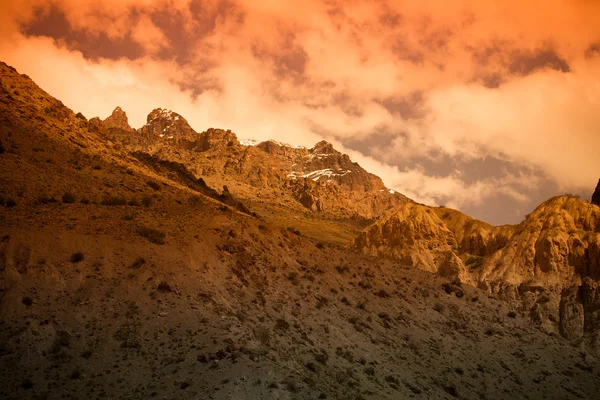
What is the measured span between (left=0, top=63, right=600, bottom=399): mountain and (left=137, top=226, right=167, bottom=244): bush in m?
0.08

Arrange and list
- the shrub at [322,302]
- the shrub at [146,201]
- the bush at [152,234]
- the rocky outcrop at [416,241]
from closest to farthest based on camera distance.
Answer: the bush at [152,234], the shrub at [322,302], the shrub at [146,201], the rocky outcrop at [416,241]

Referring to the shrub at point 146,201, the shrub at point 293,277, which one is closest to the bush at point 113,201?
the shrub at point 146,201

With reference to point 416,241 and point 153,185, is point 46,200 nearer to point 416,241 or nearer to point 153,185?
point 153,185

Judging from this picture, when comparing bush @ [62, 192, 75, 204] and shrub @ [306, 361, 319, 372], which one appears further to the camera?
bush @ [62, 192, 75, 204]

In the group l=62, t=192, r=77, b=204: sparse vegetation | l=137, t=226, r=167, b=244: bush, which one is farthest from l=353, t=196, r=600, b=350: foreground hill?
l=62, t=192, r=77, b=204: sparse vegetation

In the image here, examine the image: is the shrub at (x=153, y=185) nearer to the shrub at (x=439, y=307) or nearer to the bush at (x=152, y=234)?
the bush at (x=152, y=234)

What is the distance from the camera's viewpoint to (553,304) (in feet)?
180

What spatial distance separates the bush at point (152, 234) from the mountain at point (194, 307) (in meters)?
0.08

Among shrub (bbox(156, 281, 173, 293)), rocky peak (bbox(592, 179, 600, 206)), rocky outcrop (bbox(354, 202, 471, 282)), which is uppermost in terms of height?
rocky peak (bbox(592, 179, 600, 206))

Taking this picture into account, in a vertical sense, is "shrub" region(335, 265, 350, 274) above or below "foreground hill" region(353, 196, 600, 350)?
below

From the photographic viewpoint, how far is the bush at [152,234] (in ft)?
70.9

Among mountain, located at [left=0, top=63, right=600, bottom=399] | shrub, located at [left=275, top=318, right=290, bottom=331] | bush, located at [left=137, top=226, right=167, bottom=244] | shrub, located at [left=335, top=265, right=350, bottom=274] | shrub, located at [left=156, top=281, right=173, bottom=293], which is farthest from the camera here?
shrub, located at [left=335, top=265, right=350, bottom=274]

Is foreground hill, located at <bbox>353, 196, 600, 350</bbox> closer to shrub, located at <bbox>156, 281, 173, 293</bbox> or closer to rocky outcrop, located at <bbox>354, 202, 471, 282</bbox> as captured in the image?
rocky outcrop, located at <bbox>354, 202, 471, 282</bbox>

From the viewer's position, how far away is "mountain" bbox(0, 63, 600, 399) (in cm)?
1470
